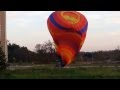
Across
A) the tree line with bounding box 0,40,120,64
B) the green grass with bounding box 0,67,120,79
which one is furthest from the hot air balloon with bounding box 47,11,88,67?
the tree line with bounding box 0,40,120,64

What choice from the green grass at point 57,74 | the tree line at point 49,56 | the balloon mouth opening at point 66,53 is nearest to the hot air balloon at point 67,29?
the balloon mouth opening at point 66,53

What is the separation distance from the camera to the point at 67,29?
19.3 metres

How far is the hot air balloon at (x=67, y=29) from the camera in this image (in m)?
19.1

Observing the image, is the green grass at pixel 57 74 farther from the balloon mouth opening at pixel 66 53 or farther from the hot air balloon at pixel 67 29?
the balloon mouth opening at pixel 66 53

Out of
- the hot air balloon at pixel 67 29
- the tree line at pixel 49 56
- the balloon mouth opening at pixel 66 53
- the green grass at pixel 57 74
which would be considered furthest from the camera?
the tree line at pixel 49 56

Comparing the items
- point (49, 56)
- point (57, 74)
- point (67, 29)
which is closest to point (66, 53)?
point (67, 29)

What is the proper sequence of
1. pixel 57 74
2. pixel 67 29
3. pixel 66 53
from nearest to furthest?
pixel 57 74 → pixel 67 29 → pixel 66 53

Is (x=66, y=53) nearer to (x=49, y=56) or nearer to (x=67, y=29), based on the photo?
(x=67, y=29)

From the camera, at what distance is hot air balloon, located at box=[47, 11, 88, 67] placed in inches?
754

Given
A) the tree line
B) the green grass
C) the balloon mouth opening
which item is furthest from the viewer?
the tree line

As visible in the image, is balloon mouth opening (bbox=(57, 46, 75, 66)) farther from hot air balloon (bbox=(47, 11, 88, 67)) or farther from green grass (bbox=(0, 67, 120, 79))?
green grass (bbox=(0, 67, 120, 79))
